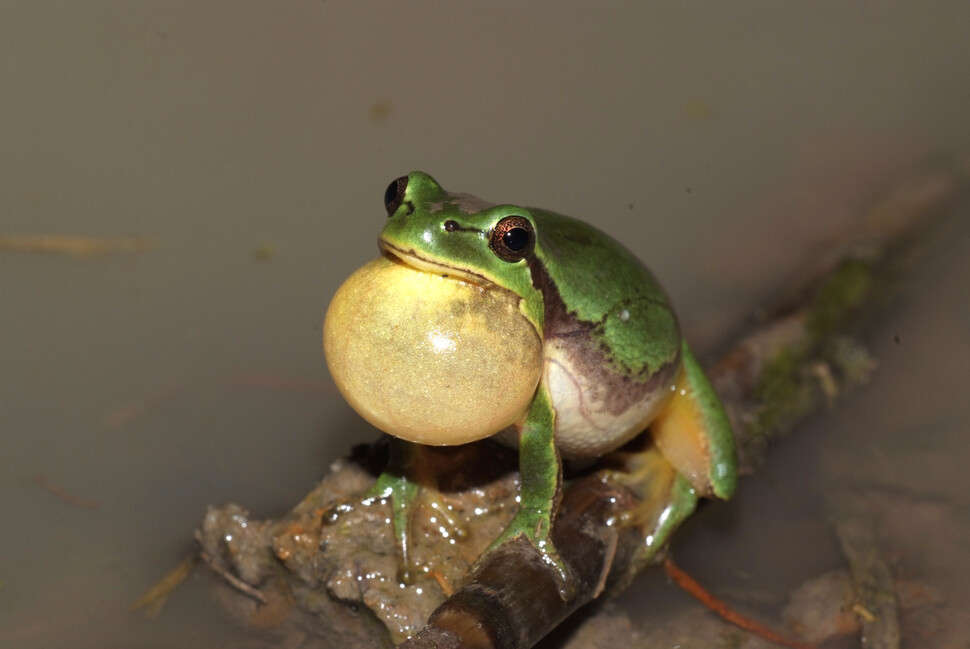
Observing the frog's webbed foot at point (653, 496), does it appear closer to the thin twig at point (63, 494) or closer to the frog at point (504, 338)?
the frog at point (504, 338)

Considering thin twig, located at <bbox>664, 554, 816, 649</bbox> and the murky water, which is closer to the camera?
thin twig, located at <bbox>664, 554, 816, 649</bbox>

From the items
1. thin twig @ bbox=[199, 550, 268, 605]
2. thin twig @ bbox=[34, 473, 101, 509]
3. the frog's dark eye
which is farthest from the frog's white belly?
thin twig @ bbox=[34, 473, 101, 509]

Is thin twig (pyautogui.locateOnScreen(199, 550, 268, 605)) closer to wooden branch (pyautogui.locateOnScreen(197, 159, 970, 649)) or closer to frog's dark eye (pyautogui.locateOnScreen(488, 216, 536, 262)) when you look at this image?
wooden branch (pyautogui.locateOnScreen(197, 159, 970, 649))

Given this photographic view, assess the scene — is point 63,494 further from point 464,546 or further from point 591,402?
point 591,402

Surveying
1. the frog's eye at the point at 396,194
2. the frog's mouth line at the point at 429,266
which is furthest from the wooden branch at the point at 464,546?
the frog's eye at the point at 396,194

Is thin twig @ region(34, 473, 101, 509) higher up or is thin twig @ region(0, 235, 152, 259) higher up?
thin twig @ region(0, 235, 152, 259)

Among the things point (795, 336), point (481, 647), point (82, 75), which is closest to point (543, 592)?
point (481, 647)

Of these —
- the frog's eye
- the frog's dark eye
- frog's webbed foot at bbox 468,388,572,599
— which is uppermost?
the frog's eye

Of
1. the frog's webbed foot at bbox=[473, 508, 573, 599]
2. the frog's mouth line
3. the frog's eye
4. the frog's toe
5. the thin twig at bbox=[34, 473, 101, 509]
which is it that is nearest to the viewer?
the frog's mouth line

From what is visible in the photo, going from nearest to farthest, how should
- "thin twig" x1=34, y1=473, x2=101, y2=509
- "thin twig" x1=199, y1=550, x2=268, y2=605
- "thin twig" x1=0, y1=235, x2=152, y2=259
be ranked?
"thin twig" x1=199, y1=550, x2=268, y2=605, "thin twig" x1=34, y1=473, x2=101, y2=509, "thin twig" x1=0, y1=235, x2=152, y2=259
